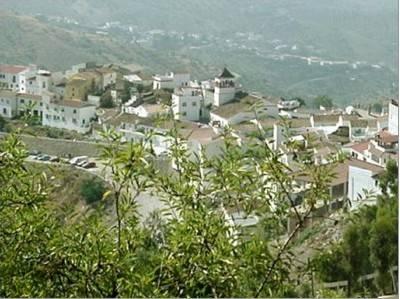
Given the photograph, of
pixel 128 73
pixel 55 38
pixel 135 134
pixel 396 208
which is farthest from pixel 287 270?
pixel 55 38

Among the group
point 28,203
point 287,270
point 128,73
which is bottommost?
point 287,270

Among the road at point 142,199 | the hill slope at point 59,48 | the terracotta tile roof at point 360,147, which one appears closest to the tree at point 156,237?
the road at point 142,199

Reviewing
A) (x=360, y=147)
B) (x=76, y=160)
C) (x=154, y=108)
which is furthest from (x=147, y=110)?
(x=360, y=147)

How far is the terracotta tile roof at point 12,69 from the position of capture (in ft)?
10.6

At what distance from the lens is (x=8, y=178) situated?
3025mm

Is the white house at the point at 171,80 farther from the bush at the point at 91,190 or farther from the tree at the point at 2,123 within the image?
the tree at the point at 2,123

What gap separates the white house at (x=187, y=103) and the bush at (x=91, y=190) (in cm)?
32

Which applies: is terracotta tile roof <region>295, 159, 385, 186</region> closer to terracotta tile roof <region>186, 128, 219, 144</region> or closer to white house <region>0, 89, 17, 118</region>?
terracotta tile roof <region>186, 128, 219, 144</region>

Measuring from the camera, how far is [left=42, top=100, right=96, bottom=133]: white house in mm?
3311

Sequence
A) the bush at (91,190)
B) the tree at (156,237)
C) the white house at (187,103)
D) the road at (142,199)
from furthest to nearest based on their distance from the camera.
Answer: the white house at (187,103) < the bush at (91,190) < the road at (142,199) < the tree at (156,237)

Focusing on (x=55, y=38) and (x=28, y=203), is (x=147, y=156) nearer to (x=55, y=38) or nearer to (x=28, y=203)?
(x=28, y=203)

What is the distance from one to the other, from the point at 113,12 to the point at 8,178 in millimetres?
695

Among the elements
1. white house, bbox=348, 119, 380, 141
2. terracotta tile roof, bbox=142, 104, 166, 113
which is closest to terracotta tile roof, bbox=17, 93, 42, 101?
terracotta tile roof, bbox=142, 104, 166, 113

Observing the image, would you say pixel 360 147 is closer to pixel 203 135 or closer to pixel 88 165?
pixel 203 135
